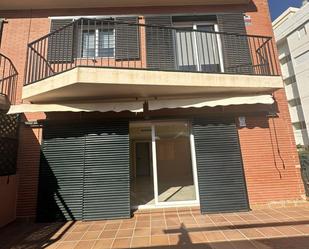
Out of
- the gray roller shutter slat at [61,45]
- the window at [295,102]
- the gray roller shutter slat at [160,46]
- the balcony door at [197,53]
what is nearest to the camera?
the gray roller shutter slat at [61,45]

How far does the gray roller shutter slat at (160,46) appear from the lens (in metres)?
8.99

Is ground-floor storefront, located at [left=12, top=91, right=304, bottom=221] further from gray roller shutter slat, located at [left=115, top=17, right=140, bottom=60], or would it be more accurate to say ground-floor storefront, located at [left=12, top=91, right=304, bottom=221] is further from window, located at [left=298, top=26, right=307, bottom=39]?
window, located at [left=298, top=26, right=307, bottom=39]

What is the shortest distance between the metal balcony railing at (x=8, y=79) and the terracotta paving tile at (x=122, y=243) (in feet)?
22.8

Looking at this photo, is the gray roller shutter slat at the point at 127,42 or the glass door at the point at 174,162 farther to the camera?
the gray roller shutter slat at the point at 127,42

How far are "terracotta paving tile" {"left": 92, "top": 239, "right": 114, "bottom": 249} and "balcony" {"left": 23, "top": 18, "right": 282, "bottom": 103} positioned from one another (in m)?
4.52

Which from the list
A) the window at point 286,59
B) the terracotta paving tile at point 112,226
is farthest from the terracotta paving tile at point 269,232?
the window at point 286,59

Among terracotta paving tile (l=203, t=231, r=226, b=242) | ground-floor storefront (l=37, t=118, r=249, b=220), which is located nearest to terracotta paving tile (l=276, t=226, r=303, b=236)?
terracotta paving tile (l=203, t=231, r=226, b=242)

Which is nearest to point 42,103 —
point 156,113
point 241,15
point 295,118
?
point 156,113

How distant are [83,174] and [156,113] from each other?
11.7ft

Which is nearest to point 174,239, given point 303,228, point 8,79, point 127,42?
point 303,228

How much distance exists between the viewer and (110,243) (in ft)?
18.0

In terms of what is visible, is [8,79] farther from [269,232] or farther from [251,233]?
[269,232]

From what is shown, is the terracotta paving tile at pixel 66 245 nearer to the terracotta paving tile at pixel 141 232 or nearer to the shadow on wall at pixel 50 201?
A: the terracotta paving tile at pixel 141 232

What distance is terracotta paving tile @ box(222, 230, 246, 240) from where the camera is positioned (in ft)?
17.8
